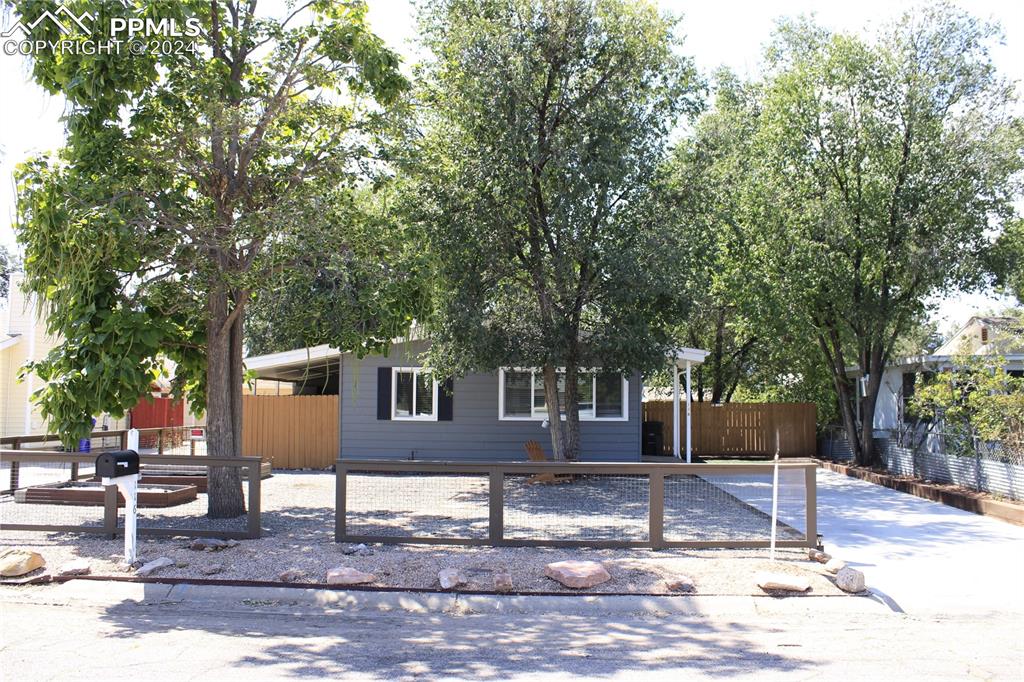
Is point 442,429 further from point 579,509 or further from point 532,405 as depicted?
point 579,509

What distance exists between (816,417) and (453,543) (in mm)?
19765

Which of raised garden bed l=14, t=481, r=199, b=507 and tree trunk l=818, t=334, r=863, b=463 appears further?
tree trunk l=818, t=334, r=863, b=463

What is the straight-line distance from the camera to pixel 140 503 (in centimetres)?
1172

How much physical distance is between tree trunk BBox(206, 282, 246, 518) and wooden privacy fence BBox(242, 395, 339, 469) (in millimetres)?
8616

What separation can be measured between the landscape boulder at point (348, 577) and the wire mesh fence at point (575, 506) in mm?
1229

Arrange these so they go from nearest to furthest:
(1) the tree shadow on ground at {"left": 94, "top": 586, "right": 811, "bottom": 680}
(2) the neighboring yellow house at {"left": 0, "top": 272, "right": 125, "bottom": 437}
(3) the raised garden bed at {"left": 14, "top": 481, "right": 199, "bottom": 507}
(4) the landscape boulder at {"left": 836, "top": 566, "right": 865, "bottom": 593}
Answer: (1) the tree shadow on ground at {"left": 94, "top": 586, "right": 811, "bottom": 680} < (4) the landscape boulder at {"left": 836, "top": 566, "right": 865, "bottom": 593} < (3) the raised garden bed at {"left": 14, "top": 481, "right": 199, "bottom": 507} < (2) the neighboring yellow house at {"left": 0, "top": 272, "right": 125, "bottom": 437}

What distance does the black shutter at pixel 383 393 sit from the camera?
1911 centimetres

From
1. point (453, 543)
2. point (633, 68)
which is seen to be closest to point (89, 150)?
point (453, 543)

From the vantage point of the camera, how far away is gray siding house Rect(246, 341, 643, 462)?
18922mm

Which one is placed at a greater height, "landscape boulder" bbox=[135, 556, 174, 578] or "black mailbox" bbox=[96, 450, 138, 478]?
"black mailbox" bbox=[96, 450, 138, 478]

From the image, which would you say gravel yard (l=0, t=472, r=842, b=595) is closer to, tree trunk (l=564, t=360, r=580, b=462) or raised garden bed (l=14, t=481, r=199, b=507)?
raised garden bed (l=14, t=481, r=199, b=507)

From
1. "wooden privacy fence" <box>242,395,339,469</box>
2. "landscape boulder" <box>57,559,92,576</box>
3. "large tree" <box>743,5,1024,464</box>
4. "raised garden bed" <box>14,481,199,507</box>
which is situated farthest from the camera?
"wooden privacy fence" <box>242,395,339,469</box>

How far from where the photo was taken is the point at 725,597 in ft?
24.3

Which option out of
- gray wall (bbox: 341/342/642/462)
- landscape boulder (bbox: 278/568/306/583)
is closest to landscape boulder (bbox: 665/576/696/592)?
landscape boulder (bbox: 278/568/306/583)
